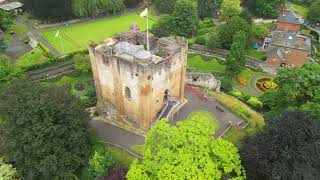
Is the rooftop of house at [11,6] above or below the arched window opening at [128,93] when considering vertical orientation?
above

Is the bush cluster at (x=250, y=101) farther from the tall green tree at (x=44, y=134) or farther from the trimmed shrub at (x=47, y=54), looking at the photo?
the trimmed shrub at (x=47, y=54)

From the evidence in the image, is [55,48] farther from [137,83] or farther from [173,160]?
[173,160]

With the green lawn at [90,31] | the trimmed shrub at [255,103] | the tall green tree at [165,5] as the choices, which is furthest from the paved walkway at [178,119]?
the tall green tree at [165,5]

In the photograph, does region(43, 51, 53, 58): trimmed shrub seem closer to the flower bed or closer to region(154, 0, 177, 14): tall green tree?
region(154, 0, 177, 14): tall green tree

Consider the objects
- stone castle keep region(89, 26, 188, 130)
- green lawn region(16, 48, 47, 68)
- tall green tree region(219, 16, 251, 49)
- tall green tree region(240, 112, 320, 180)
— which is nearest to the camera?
tall green tree region(240, 112, 320, 180)

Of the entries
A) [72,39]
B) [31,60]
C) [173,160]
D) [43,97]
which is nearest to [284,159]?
[173,160]

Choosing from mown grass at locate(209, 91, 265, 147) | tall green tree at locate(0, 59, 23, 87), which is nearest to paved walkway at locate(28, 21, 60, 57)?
tall green tree at locate(0, 59, 23, 87)
